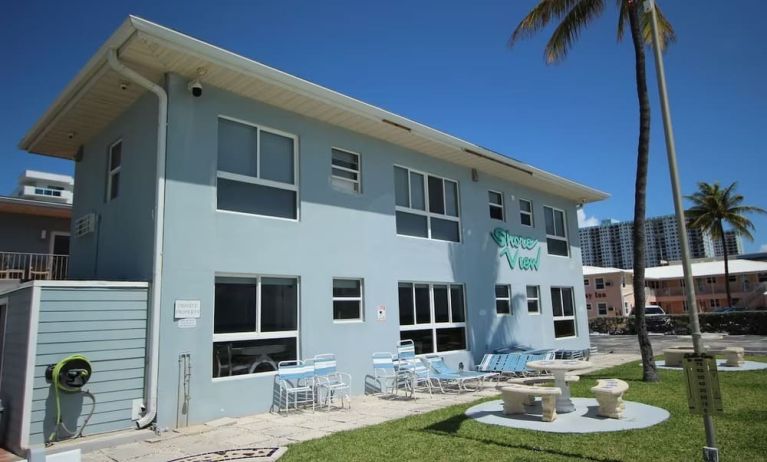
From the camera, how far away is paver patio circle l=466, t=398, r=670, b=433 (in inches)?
266

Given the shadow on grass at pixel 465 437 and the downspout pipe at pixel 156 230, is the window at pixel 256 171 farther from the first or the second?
the shadow on grass at pixel 465 437

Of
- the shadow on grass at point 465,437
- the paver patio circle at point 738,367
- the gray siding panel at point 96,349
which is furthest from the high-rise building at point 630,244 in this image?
the gray siding panel at point 96,349

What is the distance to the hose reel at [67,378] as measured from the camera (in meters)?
6.61

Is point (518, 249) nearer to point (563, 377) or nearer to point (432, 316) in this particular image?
point (432, 316)

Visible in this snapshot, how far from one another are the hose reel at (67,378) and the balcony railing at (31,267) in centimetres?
591

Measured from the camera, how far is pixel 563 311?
1755 cm

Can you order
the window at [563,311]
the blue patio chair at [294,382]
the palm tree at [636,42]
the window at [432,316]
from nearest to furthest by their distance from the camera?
the blue patio chair at [294,382] < the palm tree at [636,42] < the window at [432,316] < the window at [563,311]

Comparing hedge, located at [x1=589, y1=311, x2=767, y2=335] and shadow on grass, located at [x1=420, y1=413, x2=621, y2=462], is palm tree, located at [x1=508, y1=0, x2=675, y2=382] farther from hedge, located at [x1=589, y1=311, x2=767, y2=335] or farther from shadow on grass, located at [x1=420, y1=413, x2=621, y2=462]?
hedge, located at [x1=589, y1=311, x2=767, y2=335]

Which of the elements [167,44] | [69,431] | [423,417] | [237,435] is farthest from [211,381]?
[167,44]

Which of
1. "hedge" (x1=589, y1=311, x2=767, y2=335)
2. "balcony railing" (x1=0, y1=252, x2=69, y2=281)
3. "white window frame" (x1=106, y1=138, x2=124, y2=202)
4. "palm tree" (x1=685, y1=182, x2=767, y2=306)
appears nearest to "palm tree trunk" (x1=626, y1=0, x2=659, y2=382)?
"white window frame" (x1=106, y1=138, x2=124, y2=202)

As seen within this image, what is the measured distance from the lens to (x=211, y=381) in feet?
26.6

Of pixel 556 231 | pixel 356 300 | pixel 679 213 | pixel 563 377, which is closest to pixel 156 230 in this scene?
pixel 356 300

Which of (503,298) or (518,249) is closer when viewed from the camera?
(503,298)

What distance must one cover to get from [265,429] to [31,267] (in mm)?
9809
